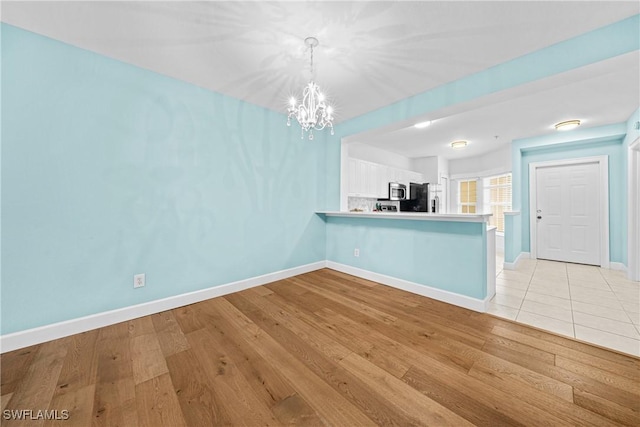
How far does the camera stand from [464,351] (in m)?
1.72

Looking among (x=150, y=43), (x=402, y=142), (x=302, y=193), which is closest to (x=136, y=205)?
(x=150, y=43)

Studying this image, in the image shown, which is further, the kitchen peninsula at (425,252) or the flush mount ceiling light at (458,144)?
the flush mount ceiling light at (458,144)

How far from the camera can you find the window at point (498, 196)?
5.86m

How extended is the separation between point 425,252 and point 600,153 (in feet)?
14.2

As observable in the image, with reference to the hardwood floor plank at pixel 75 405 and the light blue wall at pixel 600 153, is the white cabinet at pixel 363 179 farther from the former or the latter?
the hardwood floor plank at pixel 75 405

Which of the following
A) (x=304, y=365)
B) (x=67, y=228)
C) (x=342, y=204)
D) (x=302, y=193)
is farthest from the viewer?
(x=342, y=204)

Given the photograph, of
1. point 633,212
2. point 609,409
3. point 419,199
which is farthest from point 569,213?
point 609,409

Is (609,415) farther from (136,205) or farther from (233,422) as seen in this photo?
(136,205)

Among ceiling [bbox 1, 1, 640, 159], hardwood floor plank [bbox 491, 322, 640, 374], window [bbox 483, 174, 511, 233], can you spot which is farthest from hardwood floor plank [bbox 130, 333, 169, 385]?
window [bbox 483, 174, 511, 233]

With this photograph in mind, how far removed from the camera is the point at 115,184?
2152mm

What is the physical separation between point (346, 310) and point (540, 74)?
272 cm

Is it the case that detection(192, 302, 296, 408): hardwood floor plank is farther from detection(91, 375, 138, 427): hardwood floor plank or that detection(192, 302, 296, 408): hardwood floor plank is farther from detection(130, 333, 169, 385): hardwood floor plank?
detection(91, 375, 138, 427): hardwood floor plank

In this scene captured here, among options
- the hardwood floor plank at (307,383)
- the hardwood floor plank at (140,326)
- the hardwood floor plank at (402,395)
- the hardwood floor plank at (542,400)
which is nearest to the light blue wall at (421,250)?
the hardwood floor plank at (542,400)

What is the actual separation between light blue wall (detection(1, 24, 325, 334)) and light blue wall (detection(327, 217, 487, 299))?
4.30 ft
